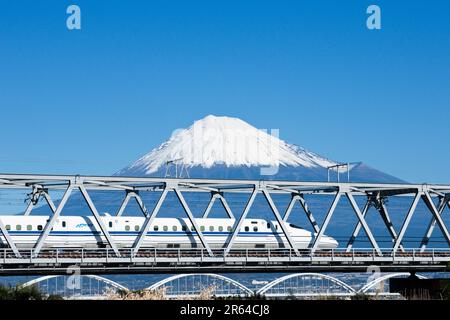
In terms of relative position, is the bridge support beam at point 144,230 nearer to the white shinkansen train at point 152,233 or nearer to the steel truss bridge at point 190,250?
the steel truss bridge at point 190,250

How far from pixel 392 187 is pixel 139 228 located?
23.1 m

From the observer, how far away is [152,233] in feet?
261

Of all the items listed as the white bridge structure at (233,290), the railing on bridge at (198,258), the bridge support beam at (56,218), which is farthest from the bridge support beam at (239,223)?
the bridge support beam at (56,218)

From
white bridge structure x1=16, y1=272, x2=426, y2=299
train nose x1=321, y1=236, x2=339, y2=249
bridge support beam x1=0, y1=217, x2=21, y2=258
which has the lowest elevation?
white bridge structure x1=16, y1=272, x2=426, y2=299

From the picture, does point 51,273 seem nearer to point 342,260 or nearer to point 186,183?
point 186,183

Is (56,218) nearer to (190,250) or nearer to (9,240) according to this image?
(9,240)

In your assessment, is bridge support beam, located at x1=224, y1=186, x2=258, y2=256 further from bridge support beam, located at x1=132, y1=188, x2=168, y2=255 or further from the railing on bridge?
bridge support beam, located at x1=132, y1=188, x2=168, y2=255

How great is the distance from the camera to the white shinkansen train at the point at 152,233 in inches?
2948

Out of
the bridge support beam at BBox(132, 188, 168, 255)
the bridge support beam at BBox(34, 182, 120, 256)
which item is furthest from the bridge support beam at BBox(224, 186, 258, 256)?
the bridge support beam at BBox(34, 182, 120, 256)

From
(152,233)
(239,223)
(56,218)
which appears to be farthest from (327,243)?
(56,218)

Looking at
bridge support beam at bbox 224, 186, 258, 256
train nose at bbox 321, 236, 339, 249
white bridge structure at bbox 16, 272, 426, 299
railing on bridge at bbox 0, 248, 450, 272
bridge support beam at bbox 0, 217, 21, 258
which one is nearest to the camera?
white bridge structure at bbox 16, 272, 426, 299

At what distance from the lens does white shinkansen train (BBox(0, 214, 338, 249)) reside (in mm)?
74887
